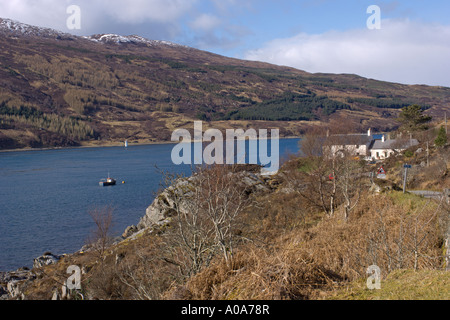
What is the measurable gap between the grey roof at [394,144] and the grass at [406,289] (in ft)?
188

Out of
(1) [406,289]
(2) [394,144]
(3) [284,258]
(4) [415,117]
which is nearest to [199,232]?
(3) [284,258]

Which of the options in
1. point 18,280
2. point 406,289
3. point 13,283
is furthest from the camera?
point 18,280

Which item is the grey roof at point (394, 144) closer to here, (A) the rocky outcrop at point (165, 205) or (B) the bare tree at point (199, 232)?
(A) the rocky outcrop at point (165, 205)

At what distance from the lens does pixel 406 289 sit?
568 cm

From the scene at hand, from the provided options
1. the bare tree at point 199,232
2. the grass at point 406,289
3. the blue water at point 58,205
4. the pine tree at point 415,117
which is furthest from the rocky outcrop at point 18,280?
the pine tree at point 415,117

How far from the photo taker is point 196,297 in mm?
5781

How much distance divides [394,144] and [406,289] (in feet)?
214

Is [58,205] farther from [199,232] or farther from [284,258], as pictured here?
[284,258]

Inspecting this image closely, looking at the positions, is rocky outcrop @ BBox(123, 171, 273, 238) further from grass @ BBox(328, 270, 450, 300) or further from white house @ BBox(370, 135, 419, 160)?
white house @ BBox(370, 135, 419, 160)

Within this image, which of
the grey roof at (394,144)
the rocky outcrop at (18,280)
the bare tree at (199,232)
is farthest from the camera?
the grey roof at (394,144)

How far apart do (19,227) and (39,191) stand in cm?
2292

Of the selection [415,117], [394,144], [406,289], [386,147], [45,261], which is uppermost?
[415,117]

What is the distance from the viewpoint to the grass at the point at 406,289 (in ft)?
17.6
